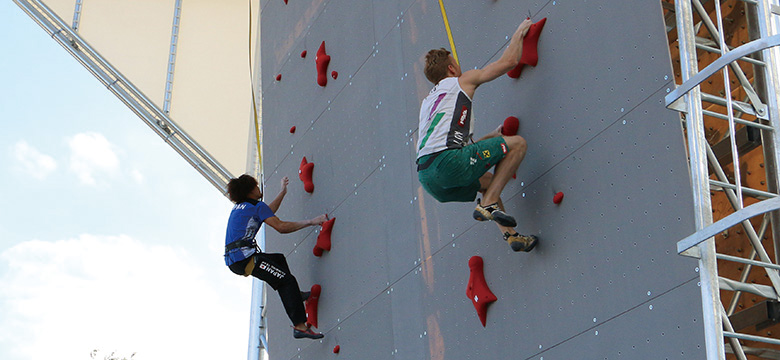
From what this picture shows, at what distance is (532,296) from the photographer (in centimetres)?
399

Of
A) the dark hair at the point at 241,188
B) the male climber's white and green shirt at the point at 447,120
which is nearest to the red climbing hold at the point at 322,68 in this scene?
the dark hair at the point at 241,188

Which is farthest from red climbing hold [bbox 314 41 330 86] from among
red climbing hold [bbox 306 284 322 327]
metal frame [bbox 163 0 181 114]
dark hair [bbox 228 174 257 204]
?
metal frame [bbox 163 0 181 114]

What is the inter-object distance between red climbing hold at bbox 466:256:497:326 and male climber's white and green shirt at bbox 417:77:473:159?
641 millimetres

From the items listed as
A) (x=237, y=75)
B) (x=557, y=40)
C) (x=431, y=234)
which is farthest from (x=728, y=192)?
(x=237, y=75)

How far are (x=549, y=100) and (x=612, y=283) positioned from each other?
0.98 metres

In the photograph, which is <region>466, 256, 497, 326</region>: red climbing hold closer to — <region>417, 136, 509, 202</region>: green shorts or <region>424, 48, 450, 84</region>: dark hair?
<region>417, 136, 509, 202</region>: green shorts

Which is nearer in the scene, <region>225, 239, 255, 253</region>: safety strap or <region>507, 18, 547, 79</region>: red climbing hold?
<region>507, 18, 547, 79</region>: red climbing hold

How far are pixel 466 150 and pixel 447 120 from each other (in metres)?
0.20

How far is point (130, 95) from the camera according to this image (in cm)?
1406

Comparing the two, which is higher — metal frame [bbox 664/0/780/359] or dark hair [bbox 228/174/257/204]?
dark hair [bbox 228/174/257/204]

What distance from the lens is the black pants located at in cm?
610

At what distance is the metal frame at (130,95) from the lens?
13.9 metres

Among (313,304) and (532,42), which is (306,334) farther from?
(532,42)

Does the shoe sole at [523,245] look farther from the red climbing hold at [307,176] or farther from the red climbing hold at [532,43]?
the red climbing hold at [307,176]
